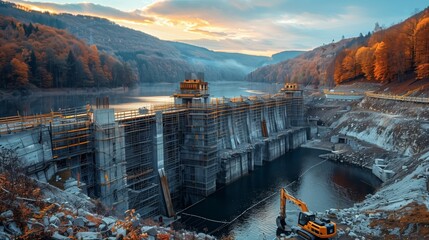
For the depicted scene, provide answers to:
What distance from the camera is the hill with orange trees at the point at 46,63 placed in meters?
94.1

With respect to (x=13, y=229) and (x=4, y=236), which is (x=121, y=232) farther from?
(x=4, y=236)

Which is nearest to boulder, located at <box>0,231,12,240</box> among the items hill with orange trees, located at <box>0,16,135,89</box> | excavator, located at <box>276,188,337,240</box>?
excavator, located at <box>276,188,337,240</box>

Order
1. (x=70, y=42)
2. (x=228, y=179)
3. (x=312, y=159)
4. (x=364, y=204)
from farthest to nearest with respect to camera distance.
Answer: (x=70, y=42), (x=312, y=159), (x=228, y=179), (x=364, y=204)

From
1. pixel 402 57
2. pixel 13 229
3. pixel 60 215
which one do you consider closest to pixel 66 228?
pixel 60 215

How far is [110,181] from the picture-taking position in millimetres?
27719

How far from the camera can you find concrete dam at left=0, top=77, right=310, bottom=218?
24.1 m

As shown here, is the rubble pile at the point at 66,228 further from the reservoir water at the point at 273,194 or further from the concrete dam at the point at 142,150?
the reservoir water at the point at 273,194

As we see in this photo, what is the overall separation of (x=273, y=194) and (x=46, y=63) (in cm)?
9419

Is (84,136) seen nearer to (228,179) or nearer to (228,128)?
(228,179)

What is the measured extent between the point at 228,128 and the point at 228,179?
354 inches

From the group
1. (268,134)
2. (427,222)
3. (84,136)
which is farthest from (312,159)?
(84,136)

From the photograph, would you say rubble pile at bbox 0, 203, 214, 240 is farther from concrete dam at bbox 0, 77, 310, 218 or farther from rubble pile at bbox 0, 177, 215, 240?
concrete dam at bbox 0, 77, 310, 218

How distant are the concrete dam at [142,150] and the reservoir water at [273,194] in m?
2.08

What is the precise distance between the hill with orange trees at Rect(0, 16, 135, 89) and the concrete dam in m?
70.1
